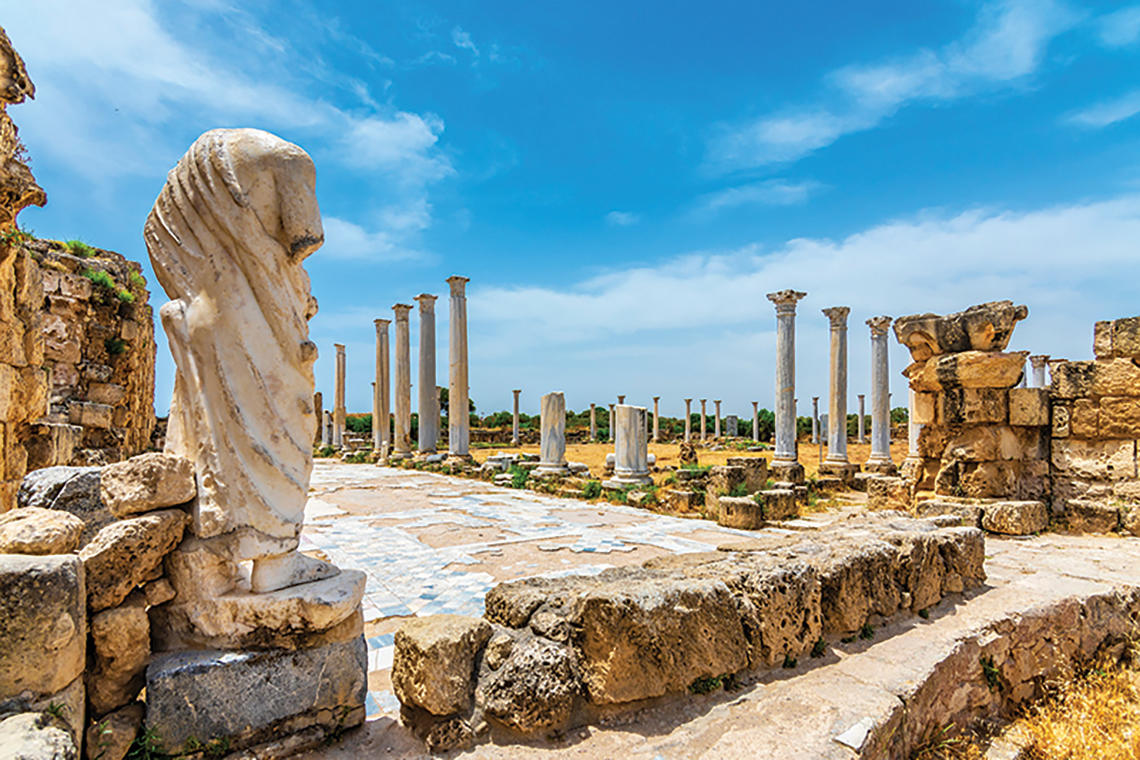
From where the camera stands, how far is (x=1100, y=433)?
7.37 metres

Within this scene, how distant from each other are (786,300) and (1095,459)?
10.0 metres

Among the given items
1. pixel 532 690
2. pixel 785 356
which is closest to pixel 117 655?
pixel 532 690

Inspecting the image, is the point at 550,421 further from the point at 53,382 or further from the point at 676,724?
the point at 676,724

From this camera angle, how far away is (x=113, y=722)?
6.98 feet

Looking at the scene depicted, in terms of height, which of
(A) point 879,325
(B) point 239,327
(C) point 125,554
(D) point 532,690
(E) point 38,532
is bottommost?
(D) point 532,690

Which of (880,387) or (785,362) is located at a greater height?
(785,362)

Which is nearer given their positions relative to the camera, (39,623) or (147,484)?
(39,623)

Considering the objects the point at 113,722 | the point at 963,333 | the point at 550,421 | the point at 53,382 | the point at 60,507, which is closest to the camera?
the point at 113,722

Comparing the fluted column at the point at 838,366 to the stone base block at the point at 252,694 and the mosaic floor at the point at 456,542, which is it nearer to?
the mosaic floor at the point at 456,542

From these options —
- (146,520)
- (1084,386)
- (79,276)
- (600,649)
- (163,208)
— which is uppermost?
(79,276)

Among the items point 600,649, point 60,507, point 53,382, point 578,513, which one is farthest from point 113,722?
point 53,382

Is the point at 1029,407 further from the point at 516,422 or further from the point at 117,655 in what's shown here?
the point at 516,422

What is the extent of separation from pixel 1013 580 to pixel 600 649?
4.20 m

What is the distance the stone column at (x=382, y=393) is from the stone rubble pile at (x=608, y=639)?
20618 mm
